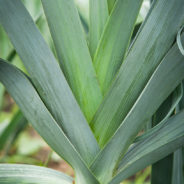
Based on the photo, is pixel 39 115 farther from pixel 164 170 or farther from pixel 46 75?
pixel 164 170

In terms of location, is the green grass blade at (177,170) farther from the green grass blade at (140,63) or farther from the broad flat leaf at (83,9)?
the broad flat leaf at (83,9)

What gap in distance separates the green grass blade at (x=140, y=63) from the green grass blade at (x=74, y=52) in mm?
24

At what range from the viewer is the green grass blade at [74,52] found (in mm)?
397

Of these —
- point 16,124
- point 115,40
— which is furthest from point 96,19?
point 16,124

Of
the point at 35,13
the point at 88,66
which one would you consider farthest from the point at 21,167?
the point at 35,13

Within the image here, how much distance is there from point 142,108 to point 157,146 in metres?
0.06

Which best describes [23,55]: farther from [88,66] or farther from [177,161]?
[177,161]

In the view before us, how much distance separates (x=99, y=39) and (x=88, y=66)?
0.18ft

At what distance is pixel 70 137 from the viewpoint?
425mm

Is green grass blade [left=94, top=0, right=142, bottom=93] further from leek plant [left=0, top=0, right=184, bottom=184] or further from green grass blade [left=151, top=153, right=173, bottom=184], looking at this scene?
green grass blade [left=151, top=153, right=173, bottom=184]

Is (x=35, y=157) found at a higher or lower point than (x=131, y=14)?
lower

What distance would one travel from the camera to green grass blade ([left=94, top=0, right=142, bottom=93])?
1.31ft

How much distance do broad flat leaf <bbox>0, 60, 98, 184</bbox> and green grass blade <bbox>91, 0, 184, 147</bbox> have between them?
6cm

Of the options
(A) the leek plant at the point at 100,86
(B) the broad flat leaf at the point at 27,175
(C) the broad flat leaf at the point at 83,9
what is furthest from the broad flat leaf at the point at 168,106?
(C) the broad flat leaf at the point at 83,9
